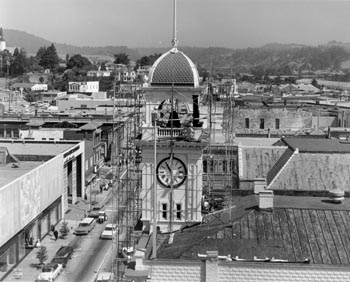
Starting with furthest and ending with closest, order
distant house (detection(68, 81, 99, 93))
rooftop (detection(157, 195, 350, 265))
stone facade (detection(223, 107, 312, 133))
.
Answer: distant house (detection(68, 81, 99, 93))
stone facade (detection(223, 107, 312, 133))
rooftop (detection(157, 195, 350, 265))

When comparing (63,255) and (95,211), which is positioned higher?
(63,255)

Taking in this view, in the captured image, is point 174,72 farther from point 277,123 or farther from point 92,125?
point 92,125

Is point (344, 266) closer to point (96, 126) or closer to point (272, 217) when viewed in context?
point (272, 217)

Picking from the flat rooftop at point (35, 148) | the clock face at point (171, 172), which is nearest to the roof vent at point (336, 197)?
the clock face at point (171, 172)

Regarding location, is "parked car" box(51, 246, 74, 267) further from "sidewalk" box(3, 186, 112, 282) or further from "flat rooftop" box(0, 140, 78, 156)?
"flat rooftop" box(0, 140, 78, 156)

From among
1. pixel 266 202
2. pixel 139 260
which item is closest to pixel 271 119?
pixel 266 202

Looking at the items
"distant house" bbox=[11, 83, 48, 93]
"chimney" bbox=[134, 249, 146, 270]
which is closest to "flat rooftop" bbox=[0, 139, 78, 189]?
"chimney" bbox=[134, 249, 146, 270]

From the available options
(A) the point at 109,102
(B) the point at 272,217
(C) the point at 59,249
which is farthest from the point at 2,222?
(A) the point at 109,102

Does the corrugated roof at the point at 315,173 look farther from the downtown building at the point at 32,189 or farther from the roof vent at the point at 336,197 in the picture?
the downtown building at the point at 32,189
